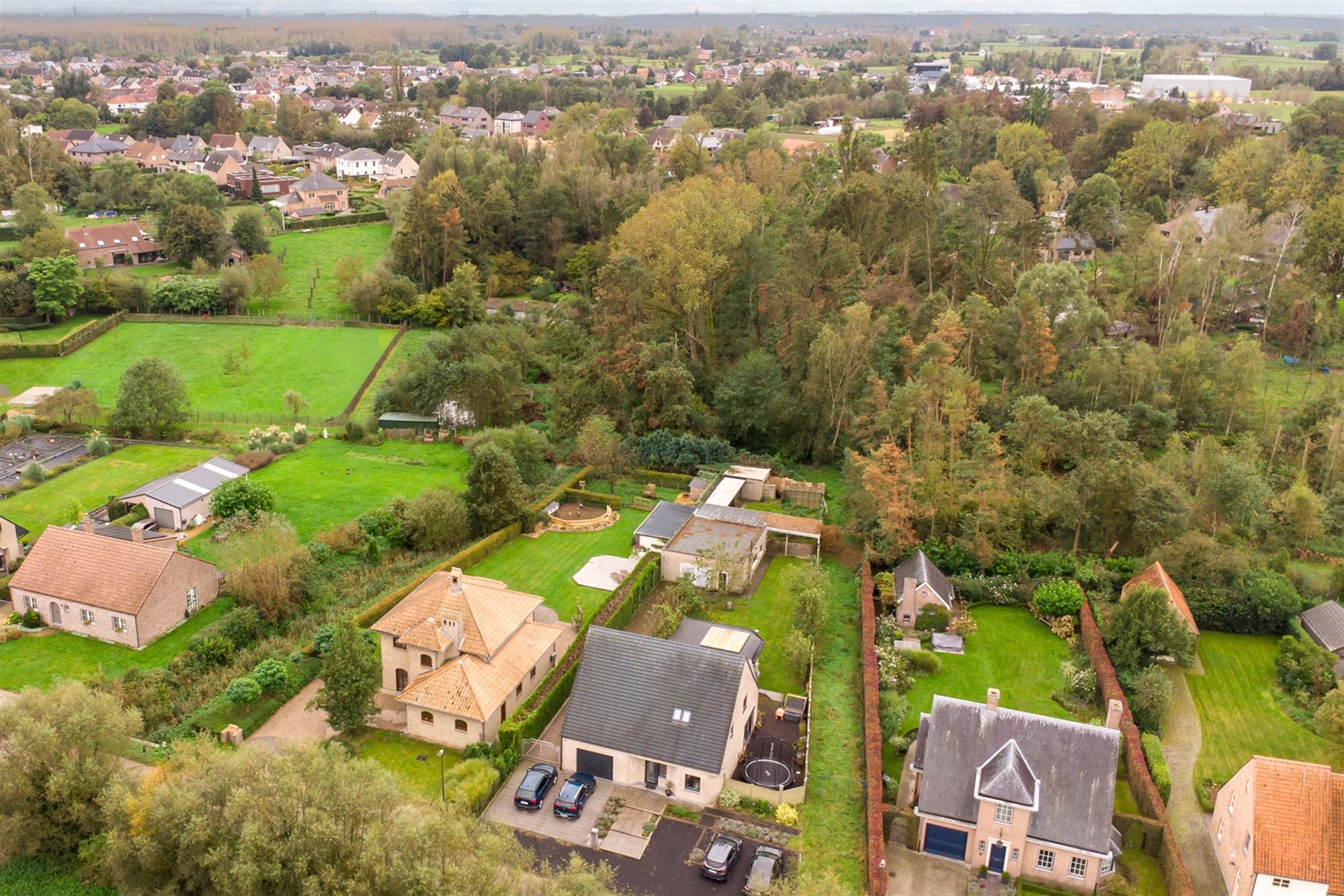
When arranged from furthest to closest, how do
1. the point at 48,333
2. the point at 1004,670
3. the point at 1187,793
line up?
the point at 48,333, the point at 1004,670, the point at 1187,793

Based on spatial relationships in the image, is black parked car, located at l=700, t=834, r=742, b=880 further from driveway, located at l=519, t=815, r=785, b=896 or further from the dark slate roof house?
the dark slate roof house

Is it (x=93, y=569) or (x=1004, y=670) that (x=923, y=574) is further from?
(x=93, y=569)

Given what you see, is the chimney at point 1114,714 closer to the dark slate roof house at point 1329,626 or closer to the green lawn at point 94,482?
the dark slate roof house at point 1329,626

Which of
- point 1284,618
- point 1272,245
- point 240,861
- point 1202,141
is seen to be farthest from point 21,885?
point 1202,141

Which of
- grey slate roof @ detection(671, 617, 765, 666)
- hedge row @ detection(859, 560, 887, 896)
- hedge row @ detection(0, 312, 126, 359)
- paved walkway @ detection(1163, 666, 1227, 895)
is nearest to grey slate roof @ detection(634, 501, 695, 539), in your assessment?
grey slate roof @ detection(671, 617, 765, 666)

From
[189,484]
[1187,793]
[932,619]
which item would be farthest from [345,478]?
[1187,793]

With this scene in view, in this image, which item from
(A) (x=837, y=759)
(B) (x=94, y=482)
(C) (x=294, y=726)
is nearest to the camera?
(A) (x=837, y=759)
